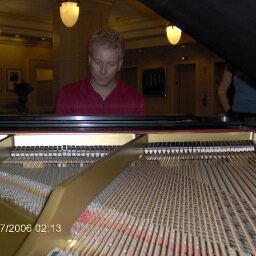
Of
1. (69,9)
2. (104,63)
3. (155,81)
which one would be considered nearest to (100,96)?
(104,63)

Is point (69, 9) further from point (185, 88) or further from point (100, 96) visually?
point (185, 88)

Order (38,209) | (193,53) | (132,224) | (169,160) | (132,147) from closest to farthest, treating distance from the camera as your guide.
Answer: (132,224), (38,209), (132,147), (169,160), (193,53)

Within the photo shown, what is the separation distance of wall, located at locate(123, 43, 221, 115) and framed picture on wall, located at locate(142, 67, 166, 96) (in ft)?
0.44

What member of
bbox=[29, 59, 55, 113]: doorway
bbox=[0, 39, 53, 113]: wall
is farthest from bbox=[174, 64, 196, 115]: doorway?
bbox=[0, 39, 53, 113]: wall

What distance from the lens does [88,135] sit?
1815 millimetres

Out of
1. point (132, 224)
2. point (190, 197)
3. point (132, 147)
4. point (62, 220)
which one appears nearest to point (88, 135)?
point (132, 147)

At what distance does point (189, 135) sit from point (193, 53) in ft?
34.8

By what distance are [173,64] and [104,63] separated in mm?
10743

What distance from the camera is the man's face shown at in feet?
7.23

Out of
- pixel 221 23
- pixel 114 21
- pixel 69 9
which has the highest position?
pixel 114 21

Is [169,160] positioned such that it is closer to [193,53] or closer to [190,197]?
[190,197]

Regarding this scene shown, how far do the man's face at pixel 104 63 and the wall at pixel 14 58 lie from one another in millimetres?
10398

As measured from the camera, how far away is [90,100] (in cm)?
245

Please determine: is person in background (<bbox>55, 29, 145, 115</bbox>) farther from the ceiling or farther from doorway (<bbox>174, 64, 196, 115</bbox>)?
doorway (<bbox>174, 64, 196, 115</bbox>)
